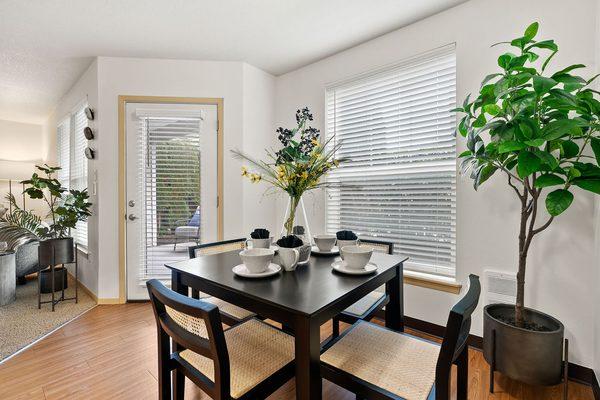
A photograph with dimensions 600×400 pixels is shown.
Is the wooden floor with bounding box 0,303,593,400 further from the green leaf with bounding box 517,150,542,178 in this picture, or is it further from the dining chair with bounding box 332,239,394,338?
the green leaf with bounding box 517,150,542,178

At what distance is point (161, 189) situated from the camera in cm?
301

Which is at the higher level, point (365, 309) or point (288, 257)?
point (288, 257)

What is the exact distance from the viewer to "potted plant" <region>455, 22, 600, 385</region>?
4.59ft

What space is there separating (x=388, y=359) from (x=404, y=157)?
5.78 feet

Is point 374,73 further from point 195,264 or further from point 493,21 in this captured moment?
point 195,264

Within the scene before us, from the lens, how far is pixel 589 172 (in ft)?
4.68

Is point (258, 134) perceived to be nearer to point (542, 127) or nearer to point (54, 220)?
point (54, 220)

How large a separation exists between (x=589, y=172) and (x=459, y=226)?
2.81 ft

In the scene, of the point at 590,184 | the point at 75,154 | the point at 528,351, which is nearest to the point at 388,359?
the point at 528,351

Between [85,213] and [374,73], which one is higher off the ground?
[374,73]

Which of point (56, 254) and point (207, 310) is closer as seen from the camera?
point (207, 310)

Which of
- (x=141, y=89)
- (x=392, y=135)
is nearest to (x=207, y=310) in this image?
(x=392, y=135)

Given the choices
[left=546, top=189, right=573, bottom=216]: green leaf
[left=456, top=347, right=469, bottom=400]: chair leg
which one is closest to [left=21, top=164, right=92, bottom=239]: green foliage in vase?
[left=456, top=347, right=469, bottom=400]: chair leg

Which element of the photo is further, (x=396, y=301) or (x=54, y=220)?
(x=54, y=220)
